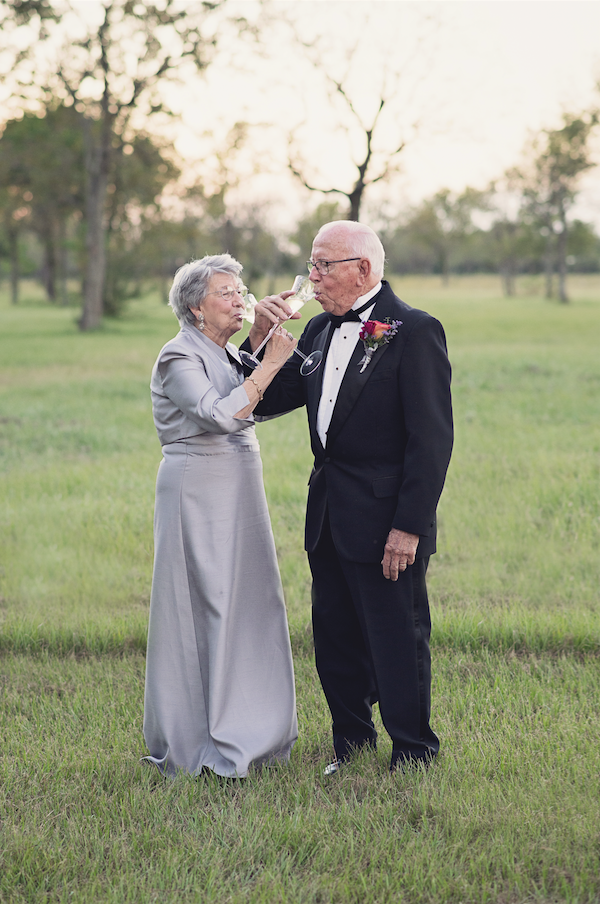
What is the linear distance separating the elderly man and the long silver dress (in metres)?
0.30

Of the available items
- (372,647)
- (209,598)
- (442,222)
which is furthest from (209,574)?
(442,222)

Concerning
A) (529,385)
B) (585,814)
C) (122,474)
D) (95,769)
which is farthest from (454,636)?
(529,385)

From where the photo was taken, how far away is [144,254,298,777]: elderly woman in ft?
12.7

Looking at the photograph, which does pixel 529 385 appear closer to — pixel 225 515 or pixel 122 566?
pixel 122 566

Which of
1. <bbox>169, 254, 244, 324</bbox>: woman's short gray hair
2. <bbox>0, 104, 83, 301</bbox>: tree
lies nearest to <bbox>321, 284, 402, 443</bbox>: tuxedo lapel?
<bbox>169, 254, 244, 324</bbox>: woman's short gray hair

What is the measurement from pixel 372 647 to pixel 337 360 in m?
1.33

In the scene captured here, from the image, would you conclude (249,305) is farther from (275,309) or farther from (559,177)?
(559,177)

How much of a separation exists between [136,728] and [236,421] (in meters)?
1.87

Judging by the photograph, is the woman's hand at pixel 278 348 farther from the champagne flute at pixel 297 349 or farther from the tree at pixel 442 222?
the tree at pixel 442 222

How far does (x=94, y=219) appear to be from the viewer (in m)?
32.8

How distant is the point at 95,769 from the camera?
397cm

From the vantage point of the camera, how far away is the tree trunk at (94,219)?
3216cm

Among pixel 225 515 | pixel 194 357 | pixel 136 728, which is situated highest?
pixel 194 357

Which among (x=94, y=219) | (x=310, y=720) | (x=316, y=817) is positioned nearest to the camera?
(x=316, y=817)
